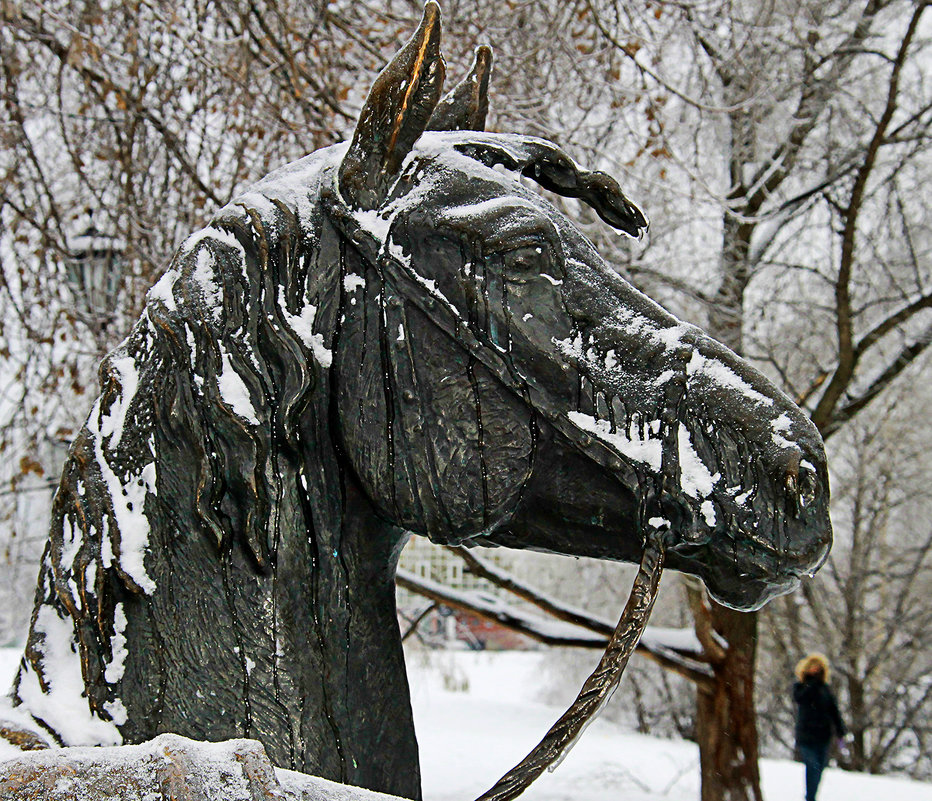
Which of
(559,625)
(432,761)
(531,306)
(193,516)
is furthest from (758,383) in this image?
(432,761)

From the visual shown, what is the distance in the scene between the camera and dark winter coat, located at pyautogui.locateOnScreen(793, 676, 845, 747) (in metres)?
6.27

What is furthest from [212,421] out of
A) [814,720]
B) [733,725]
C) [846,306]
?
[814,720]

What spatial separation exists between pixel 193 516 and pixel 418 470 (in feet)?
0.73

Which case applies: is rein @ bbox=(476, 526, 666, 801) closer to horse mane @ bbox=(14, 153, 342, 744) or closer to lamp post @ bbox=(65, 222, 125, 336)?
horse mane @ bbox=(14, 153, 342, 744)

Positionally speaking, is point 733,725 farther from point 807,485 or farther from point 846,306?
point 807,485

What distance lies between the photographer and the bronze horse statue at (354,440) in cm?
91

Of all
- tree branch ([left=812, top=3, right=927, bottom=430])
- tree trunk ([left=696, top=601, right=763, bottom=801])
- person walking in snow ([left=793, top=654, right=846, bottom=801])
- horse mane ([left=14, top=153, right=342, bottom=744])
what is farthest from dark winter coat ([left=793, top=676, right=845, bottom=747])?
horse mane ([left=14, top=153, right=342, bottom=744])

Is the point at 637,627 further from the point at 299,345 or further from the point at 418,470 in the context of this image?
the point at 299,345

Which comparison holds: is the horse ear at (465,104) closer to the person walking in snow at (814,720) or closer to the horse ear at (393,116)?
the horse ear at (393,116)

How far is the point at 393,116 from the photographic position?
0.95 meters

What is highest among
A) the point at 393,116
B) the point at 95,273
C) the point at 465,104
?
the point at 95,273

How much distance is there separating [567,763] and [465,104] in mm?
8063

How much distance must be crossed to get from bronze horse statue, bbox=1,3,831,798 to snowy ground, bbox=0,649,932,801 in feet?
14.6

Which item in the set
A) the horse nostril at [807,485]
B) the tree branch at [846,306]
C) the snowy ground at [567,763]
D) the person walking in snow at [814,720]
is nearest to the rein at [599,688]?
the horse nostril at [807,485]
